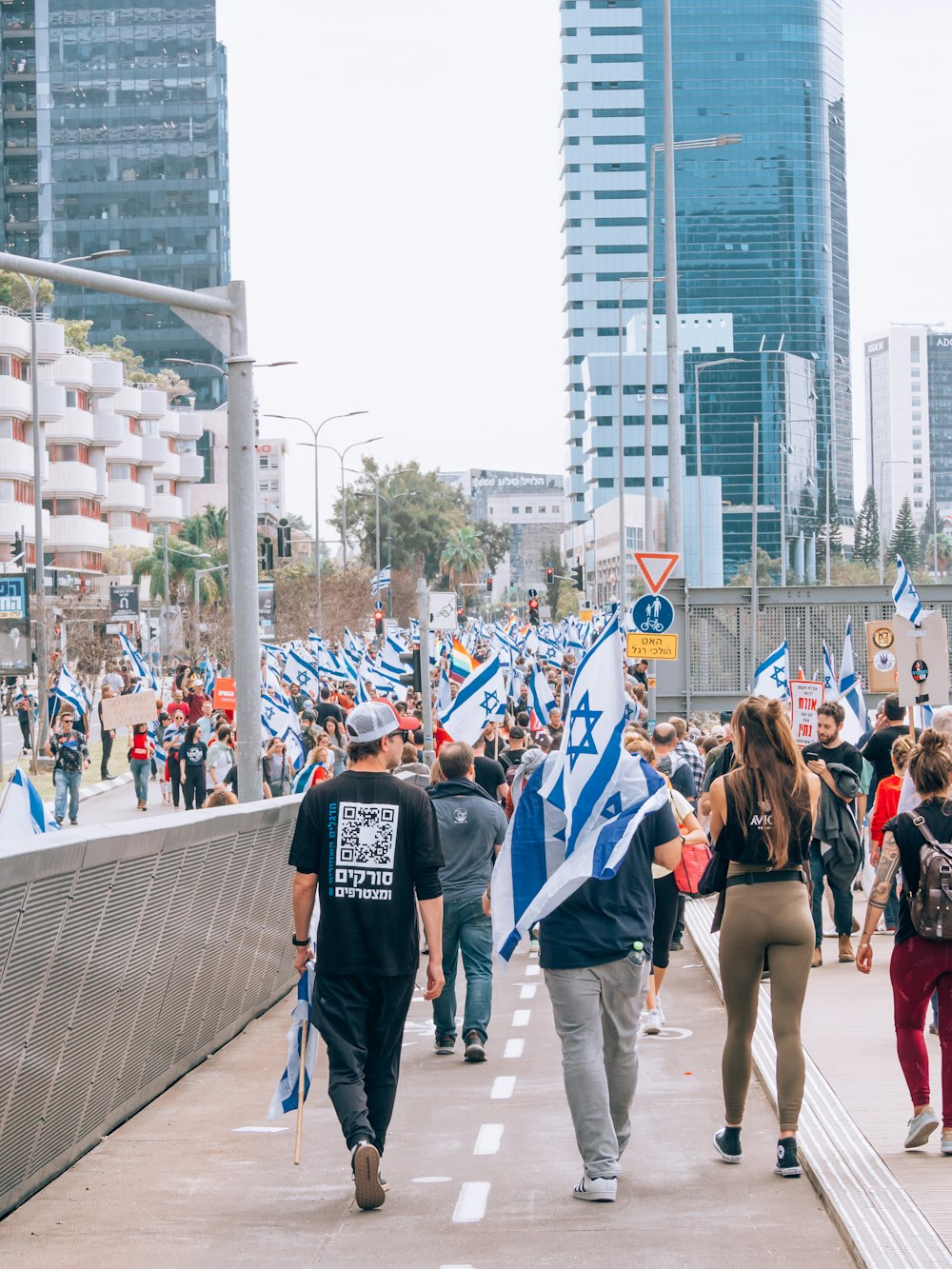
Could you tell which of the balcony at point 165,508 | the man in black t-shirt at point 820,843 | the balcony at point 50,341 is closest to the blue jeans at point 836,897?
the man in black t-shirt at point 820,843

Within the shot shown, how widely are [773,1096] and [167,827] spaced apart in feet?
10.1

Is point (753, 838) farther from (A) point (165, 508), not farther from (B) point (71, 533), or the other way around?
(A) point (165, 508)

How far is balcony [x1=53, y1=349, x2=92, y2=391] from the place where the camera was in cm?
8494

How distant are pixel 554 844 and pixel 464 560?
479ft

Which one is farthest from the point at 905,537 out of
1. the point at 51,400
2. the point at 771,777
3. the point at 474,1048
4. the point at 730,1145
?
the point at 771,777

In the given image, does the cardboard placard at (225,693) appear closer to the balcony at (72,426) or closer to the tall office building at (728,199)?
the balcony at (72,426)

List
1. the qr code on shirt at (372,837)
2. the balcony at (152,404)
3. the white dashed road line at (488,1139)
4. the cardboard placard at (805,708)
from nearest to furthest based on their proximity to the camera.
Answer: the qr code on shirt at (372,837) → the white dashed road line at (488,1139) → the cardboard placard at (805,708) → the balcony at (152,404)

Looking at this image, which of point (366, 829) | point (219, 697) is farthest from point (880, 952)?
point (219, 697)

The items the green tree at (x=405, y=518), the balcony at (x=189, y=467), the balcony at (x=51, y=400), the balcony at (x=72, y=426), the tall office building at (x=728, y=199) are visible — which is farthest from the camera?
the tall office building at (x=728, y=199)

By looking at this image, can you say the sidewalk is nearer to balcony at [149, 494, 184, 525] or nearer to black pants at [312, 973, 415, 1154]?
black pants at [312, 973, 415, 1154]

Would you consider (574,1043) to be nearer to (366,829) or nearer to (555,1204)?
(555,1204)

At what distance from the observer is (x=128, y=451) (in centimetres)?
9806

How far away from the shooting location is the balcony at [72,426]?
8506cm

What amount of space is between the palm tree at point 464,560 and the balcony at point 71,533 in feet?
181
